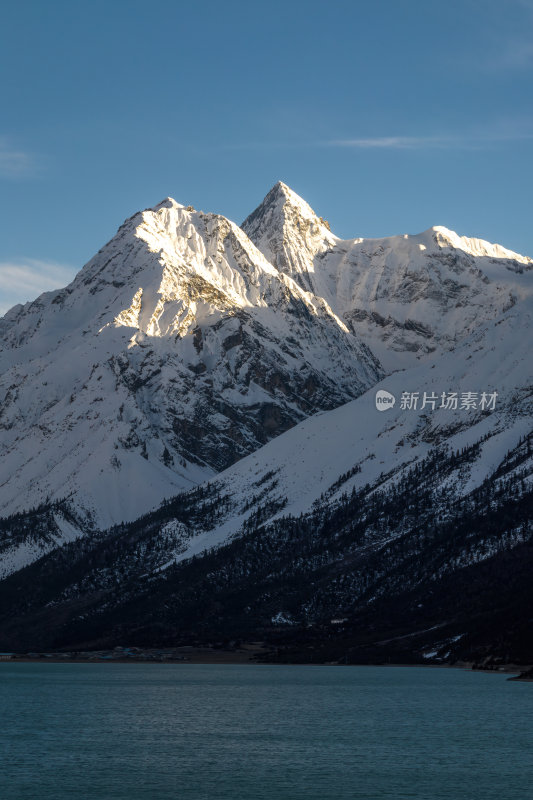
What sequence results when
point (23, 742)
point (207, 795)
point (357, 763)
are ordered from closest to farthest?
point (207, 795) → point (357, 763) → point (23, 742)

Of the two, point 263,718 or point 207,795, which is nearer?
point 207,795

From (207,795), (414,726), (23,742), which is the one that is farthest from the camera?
(414,726)

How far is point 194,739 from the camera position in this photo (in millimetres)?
168125

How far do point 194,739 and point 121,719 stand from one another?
30545 mm

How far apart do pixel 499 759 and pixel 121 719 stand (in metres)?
65.3

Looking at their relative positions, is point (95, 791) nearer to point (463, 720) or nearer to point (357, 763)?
point (357, 763)

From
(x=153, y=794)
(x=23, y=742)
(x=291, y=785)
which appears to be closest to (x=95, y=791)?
(x=153, y=794)

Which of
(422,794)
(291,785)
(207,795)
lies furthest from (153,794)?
(422,794)

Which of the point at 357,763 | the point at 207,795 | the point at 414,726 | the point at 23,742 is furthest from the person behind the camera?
the point at 414,726

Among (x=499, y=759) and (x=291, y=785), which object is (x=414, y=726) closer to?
(x=499, y=759)

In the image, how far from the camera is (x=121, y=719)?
643 ft

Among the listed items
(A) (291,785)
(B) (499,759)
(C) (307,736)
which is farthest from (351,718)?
(A) (291,785)

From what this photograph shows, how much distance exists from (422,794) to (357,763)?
21.0m

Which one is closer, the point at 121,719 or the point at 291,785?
the point at 291,785
